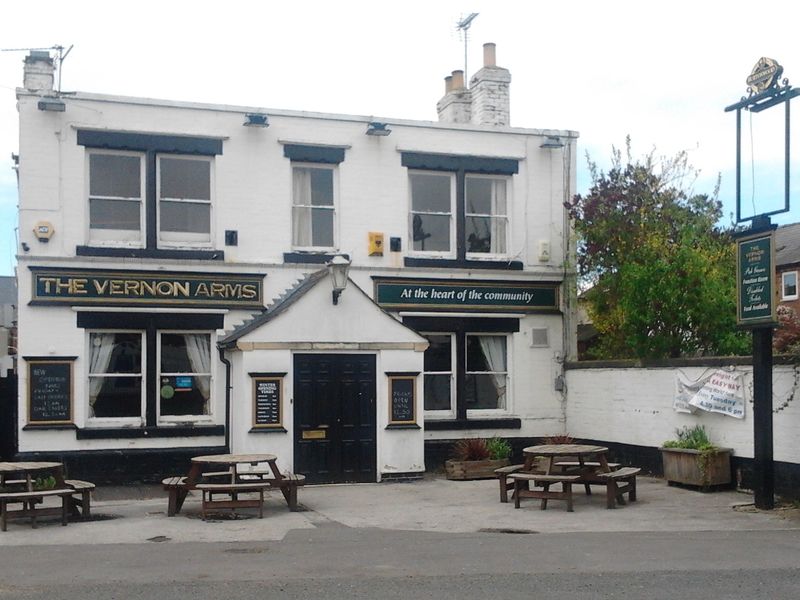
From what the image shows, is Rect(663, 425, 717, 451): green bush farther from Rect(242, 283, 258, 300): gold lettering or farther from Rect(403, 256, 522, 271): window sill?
Rect(242, 283, 258, 300): gold lettering

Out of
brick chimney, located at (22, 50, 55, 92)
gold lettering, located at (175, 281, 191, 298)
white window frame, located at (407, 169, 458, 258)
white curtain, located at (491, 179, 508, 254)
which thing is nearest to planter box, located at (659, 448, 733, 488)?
white curtain, located at (491, 179, 508, 254)

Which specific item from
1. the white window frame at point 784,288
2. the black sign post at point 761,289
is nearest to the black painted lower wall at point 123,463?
the black sign post at point 761,289

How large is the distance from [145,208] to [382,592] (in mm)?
10459

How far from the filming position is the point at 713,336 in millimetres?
17734

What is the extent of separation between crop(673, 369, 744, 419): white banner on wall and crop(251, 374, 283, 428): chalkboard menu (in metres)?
6.52

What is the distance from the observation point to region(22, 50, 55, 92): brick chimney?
54.4 ft

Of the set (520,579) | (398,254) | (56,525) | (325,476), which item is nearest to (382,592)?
(520,579)

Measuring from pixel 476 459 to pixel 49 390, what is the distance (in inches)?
293

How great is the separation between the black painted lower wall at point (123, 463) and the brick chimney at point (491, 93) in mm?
8495

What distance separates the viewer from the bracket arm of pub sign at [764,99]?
42.6ft

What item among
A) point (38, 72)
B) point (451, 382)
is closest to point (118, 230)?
point (38, 72)

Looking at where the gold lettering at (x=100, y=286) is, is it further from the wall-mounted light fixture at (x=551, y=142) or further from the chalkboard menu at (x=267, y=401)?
the wall-mounted light fixture at (x=551, y=142)

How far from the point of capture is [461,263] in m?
18.7

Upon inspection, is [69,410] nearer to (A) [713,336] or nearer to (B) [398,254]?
(B) [398,254]
